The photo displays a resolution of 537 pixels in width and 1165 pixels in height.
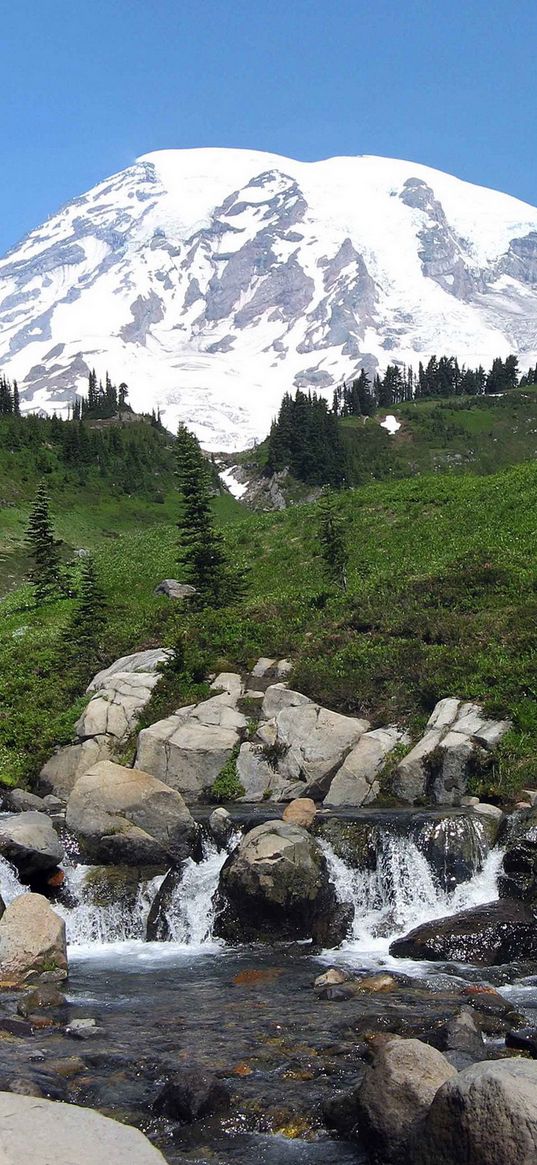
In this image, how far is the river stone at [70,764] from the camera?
29062 millimetres

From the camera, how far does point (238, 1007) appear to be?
15617mm

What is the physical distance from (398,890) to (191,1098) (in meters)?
9.82

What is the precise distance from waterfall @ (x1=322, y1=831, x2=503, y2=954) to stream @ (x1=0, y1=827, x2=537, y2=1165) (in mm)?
25

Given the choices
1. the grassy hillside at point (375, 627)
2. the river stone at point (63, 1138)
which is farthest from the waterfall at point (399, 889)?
the river stone at point (63, 1138)

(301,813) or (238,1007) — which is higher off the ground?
(301,813)

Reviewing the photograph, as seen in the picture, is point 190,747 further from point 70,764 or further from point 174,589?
point 174,589

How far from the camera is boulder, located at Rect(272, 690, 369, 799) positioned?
26.1m

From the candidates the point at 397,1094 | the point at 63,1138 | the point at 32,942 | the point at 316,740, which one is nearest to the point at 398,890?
the point at 316,740

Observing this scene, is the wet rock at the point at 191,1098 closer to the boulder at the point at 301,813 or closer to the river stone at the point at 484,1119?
the river stone at the point at 484,1119

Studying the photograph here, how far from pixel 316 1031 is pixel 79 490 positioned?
97.8m

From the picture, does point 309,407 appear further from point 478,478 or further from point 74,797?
point 74,797

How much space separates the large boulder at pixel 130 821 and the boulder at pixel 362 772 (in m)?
4.27

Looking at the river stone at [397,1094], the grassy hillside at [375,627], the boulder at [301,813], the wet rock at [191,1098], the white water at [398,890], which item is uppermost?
the grassy hillside at [375,627]

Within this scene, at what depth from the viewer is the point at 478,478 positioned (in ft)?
190
